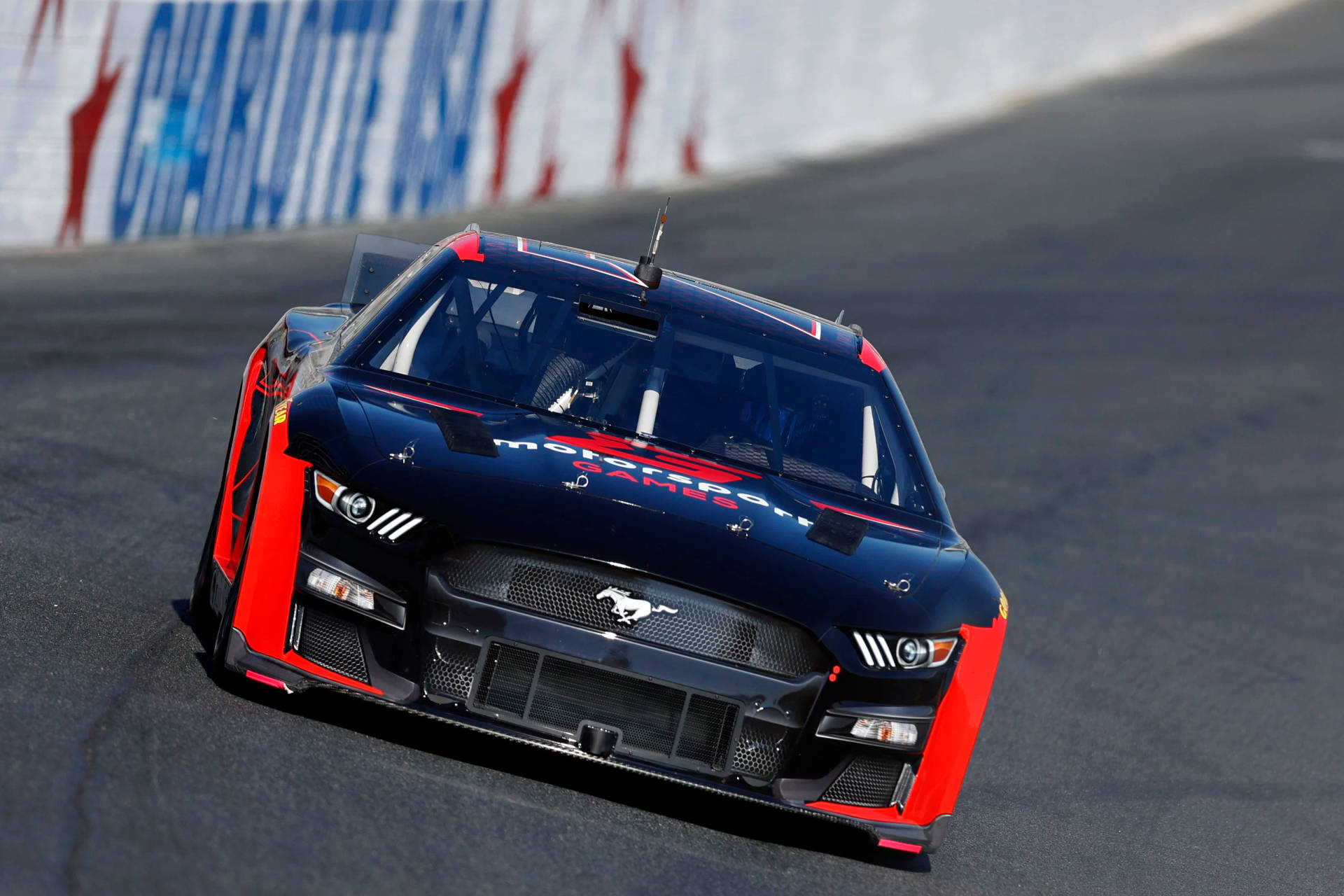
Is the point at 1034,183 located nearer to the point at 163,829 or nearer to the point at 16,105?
the point at 16,105

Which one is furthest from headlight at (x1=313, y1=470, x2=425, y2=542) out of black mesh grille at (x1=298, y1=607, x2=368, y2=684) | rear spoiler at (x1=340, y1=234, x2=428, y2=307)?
rear spoiler at (x1=340, y1=234, x2=428, y2=307)

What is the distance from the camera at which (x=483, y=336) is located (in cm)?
606

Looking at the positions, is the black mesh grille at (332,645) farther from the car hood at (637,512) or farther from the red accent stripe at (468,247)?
the red accent stripe at (468,247)

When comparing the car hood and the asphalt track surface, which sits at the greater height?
the car hood

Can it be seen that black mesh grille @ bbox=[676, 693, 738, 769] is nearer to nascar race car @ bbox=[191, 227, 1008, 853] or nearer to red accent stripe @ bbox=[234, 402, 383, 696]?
nascar race car @ bbox=[191, 227, 1008, 853]

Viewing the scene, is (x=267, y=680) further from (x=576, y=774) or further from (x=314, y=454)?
(x=576, y=774)

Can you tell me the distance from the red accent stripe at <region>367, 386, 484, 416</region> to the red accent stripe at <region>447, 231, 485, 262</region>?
86cm

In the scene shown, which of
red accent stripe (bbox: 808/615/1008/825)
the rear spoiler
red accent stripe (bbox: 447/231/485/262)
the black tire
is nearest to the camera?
red accent stripe (bbox: 808/615/1008/825)

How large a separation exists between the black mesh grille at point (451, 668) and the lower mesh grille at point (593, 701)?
0.13 ft

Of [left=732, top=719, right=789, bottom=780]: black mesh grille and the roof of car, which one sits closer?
[left=732, top=719, right=789, bottom=780]: black mesh grille

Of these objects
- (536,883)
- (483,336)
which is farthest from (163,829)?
(483,336)

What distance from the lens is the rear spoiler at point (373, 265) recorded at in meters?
7.11

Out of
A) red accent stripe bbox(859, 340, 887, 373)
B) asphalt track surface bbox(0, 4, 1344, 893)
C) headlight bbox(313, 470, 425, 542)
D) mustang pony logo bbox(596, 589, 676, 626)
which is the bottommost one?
asphalt track surface bbox(0, 4, 1344, 893)

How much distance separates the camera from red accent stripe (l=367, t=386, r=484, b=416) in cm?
554
